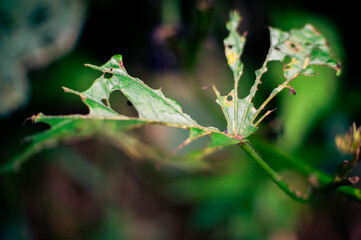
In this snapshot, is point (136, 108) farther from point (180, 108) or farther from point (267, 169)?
point (267, 169)

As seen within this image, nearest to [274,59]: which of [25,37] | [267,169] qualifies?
[267,169]

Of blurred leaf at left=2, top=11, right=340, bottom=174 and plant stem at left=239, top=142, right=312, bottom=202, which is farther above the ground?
blurred leaf at left=2, top=11, right=340, bottom=174

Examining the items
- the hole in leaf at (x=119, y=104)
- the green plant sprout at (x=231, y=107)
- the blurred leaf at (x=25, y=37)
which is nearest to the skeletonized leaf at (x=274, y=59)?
the green plant sprout at (x=231, y=107)

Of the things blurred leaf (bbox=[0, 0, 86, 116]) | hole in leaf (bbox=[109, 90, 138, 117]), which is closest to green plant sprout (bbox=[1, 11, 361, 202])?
blurred leaf (bbox=[0, 0, 86, 116])

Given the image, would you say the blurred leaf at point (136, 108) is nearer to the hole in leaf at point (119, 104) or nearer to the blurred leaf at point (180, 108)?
the blurred leaf at point (180, 108)

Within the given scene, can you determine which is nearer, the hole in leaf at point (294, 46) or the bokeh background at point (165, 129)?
the hole in leaf at point (294, 46)

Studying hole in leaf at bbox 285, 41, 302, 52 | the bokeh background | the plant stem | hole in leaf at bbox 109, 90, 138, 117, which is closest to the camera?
the plant stem

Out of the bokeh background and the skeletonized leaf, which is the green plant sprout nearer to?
the skeletonized leaf

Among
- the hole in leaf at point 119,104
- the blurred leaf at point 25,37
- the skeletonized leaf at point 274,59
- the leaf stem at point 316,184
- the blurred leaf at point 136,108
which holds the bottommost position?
the leaf stem at point 316,184
